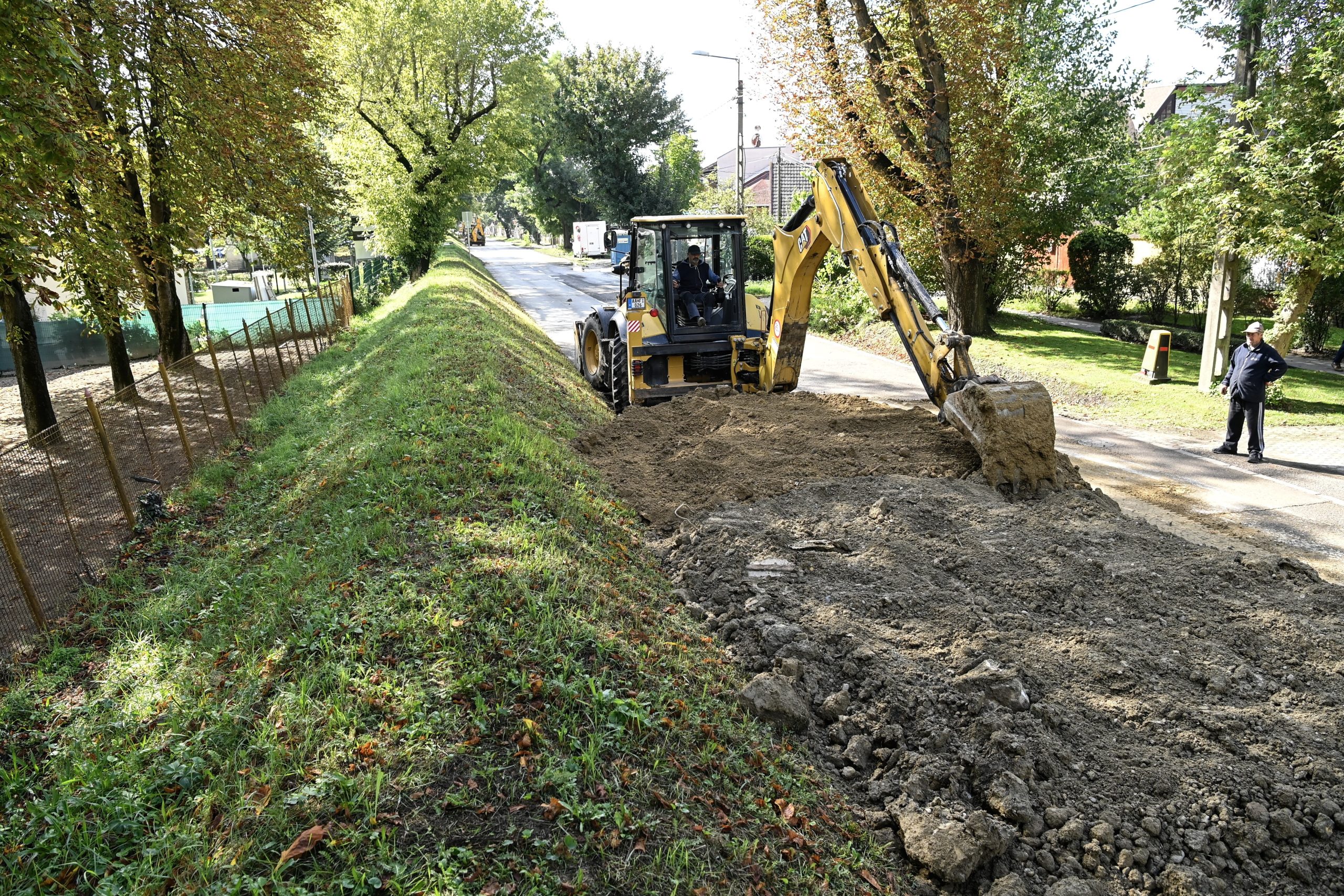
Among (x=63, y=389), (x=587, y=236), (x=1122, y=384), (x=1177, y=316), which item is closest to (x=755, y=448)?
(x=1122, y=384)

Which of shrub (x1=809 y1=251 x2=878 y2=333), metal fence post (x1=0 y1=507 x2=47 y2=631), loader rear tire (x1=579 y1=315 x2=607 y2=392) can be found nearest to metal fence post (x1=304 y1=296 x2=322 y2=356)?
loader rear tire (x1=579 y1=315 x2=607 y2=392)

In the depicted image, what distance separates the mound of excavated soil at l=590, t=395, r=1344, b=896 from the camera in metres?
3.71

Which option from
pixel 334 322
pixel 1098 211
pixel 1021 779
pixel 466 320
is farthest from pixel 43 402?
pixel 1098 211

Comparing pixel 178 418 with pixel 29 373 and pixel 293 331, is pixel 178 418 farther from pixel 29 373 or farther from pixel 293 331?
pixel 293 331

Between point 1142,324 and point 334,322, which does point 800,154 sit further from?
point 334,322

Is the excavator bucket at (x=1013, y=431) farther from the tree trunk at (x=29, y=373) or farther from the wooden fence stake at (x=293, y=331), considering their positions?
the wooden fence stake at (x=293, y=331)

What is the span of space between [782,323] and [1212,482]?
5440 mm

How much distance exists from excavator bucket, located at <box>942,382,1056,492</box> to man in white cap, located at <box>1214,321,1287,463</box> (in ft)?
15.6

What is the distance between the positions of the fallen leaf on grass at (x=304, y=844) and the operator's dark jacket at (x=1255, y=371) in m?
11.3

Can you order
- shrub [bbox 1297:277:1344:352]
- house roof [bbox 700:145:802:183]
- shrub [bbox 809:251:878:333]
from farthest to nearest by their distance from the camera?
house roof [bbox 700:145:802:183] → shrub [bbox 809:251:878:333] → shrub [bbox 1297:277:1344:352]

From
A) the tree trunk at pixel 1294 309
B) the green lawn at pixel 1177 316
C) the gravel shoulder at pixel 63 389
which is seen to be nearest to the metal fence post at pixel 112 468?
the gravel shoulder at pixel 63 389

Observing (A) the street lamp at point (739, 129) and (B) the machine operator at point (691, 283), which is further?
(A) the street lamp at point (739, 129)

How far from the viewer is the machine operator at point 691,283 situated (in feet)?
38.5

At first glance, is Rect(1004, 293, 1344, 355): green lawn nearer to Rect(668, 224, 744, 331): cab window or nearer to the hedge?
the hedge
